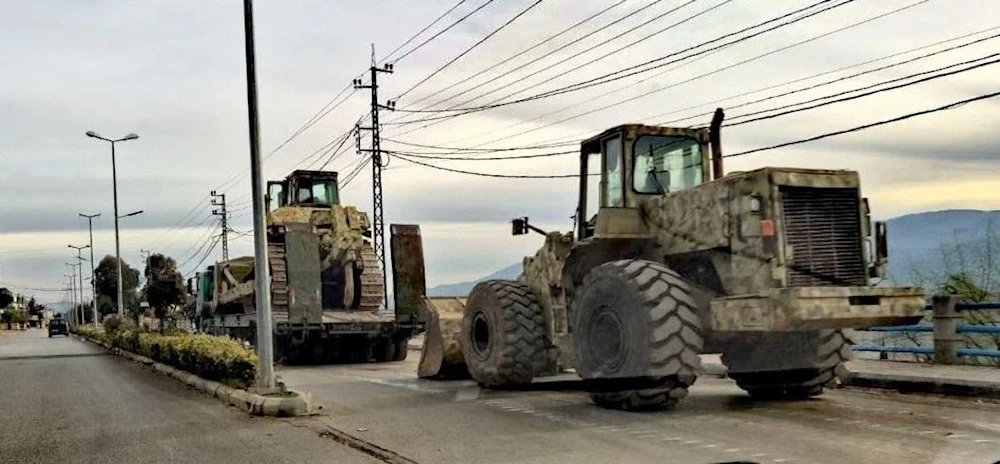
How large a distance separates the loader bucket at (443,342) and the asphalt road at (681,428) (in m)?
1.90

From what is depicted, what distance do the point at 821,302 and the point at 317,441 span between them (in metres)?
5.08

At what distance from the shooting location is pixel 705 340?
10797 millimetres

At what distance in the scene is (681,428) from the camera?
9227 mm

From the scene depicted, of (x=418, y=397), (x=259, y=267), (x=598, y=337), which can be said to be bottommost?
(x=418, y=397)

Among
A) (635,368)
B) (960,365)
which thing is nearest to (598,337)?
(635,368)

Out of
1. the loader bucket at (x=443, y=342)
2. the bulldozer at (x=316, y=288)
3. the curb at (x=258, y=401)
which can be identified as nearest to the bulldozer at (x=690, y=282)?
the loader bucket at (x=443, y=342)

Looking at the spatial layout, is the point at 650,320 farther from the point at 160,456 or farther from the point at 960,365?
the point at 960,365

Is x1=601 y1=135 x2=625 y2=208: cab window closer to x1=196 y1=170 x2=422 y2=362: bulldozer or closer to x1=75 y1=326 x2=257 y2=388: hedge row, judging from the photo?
x1=75 y1=326 x2=257 y2=388: hedge row

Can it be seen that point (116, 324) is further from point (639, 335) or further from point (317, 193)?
point (639, 335)

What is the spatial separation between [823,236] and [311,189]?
17987mm

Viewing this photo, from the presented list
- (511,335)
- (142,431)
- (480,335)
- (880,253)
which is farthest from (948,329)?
(142,431)

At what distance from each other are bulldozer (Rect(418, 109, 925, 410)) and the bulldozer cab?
44.4 feet

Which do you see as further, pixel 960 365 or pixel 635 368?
pixel 960 365

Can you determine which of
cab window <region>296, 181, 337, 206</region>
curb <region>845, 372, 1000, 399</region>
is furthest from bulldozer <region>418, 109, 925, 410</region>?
cab window <region>296, 181, 337, 206</region>
